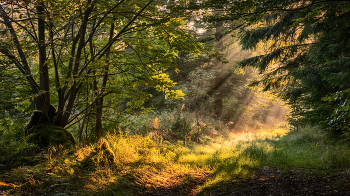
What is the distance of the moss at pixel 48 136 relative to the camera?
3928 mm

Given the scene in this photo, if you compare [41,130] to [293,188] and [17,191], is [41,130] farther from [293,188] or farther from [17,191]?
[293,188]

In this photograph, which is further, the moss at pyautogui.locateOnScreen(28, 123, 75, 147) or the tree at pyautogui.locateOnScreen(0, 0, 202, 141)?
the moss at pyautogui.locateOnScreen(28, 123, 75, 147)

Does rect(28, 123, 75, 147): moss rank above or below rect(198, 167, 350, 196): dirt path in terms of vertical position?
above

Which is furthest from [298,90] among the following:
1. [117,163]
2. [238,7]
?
[117,163]

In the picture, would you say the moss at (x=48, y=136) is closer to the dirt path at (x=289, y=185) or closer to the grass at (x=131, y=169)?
the grass at (x=131, y=169)

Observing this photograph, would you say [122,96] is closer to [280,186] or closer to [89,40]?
[89,40]

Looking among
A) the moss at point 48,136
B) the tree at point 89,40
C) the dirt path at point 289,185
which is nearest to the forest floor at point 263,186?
the dirt path at point 289,185

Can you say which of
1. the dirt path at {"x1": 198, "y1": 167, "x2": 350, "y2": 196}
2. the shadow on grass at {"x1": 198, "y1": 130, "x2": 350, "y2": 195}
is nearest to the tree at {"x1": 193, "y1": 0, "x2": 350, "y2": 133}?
the shadow on grass at {"x1": 198, "y1": 130, "x2": 350, "y2": 195}

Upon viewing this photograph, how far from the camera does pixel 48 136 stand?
4.00m

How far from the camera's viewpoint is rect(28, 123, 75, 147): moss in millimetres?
3928

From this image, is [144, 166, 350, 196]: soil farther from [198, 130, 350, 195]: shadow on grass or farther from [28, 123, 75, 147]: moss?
[28, 123, 75, 147]: moss

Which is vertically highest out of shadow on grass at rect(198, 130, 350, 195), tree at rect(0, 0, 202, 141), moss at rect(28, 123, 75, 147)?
tree at rect(0, 0, 202, 141)

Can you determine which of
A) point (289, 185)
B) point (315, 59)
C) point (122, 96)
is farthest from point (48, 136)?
point (315, 59)

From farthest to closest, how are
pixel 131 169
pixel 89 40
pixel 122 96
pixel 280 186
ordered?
pixel 122 96
pixel 89 40
pixel 131 169
pixel 280 186
